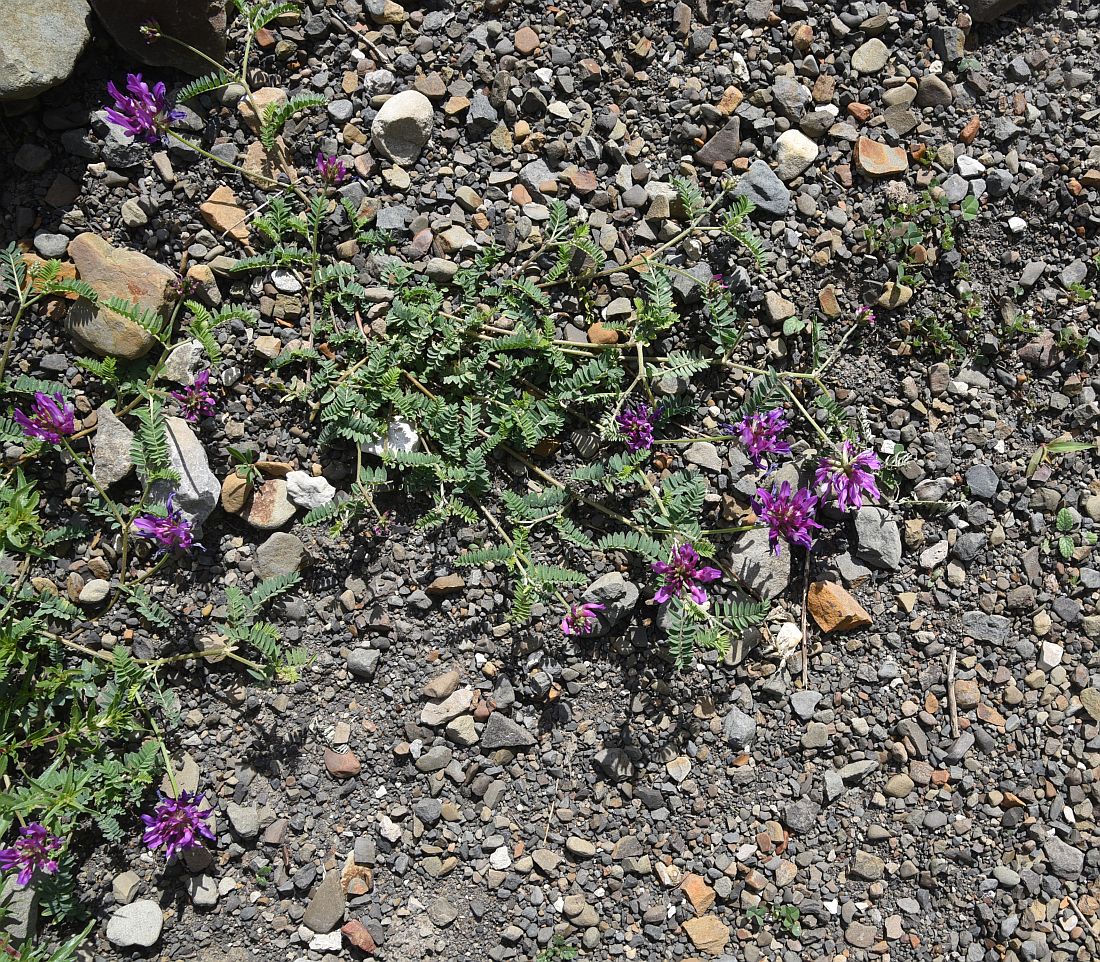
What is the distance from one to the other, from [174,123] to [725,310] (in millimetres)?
2121

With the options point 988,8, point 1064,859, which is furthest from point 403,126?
point 1064,859

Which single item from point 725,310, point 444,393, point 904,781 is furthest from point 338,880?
point 725,310

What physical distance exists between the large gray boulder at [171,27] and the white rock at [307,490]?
1.54 metres

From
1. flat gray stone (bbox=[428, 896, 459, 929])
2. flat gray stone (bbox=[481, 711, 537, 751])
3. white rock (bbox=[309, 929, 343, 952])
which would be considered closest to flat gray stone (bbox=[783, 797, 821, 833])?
flat gray stone (bbox=[481, 711, 537, 751])

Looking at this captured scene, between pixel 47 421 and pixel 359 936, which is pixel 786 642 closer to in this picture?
pixel 359 936

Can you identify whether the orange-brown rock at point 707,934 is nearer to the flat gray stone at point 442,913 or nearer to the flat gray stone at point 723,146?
the flat gray stone at point 442,913

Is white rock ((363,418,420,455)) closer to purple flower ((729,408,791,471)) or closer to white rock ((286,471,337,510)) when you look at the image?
white rock ((286,471,337,510))

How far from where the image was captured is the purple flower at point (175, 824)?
292 centimetres

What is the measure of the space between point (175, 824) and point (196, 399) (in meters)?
1.41

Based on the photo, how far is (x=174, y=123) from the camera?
10.6 ft

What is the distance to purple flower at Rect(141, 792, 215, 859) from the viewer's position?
292cm

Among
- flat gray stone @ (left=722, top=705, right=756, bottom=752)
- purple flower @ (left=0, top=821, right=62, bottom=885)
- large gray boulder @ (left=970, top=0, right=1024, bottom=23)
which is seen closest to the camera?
purple flower @ (left=0, top=821, right=62, bottom=885)

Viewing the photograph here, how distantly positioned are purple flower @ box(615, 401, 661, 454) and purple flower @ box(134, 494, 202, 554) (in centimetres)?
153

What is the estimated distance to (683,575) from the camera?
2.96 m
